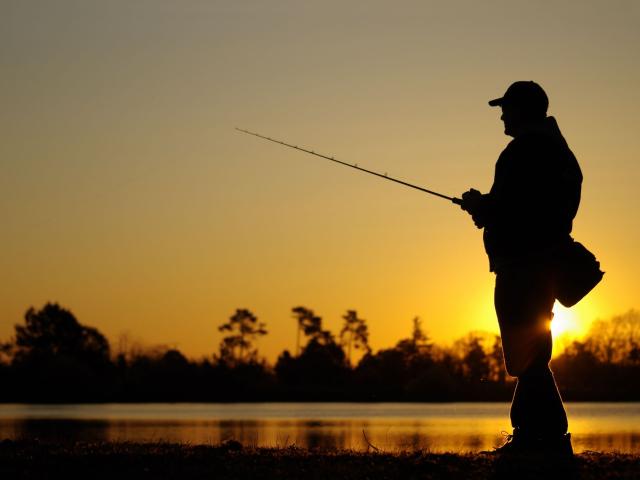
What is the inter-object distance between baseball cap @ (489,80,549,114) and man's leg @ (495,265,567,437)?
1578mm

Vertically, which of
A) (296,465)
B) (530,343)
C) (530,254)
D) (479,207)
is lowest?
(296,465)

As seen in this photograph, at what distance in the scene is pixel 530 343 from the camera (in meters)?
10.6

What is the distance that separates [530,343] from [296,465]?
242 cm

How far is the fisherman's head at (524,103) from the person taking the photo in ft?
36.0

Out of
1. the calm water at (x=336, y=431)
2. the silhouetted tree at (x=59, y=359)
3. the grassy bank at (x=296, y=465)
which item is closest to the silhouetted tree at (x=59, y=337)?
the silhouetted tree at (x=59, y=359)

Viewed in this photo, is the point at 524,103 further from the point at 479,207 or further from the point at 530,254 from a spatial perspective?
the point at 530,254

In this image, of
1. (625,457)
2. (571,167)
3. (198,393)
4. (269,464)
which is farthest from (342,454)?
(198,393)

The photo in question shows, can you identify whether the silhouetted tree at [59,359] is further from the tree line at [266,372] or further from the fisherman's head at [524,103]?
the fisherman's head at [524,103]

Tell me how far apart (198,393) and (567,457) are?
92.0 metres

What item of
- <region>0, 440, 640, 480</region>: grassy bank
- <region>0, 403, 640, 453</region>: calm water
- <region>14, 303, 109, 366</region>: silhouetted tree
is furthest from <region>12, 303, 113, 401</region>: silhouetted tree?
<region>0, 440, 640, 480</region>: grassy bank

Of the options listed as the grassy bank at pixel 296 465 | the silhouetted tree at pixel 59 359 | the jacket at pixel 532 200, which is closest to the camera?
the grassy bank at pixel 296 465

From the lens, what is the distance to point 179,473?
33.4 feet

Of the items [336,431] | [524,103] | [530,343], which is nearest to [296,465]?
[530,343]

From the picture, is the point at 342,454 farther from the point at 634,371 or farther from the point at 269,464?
the point at 634,371
